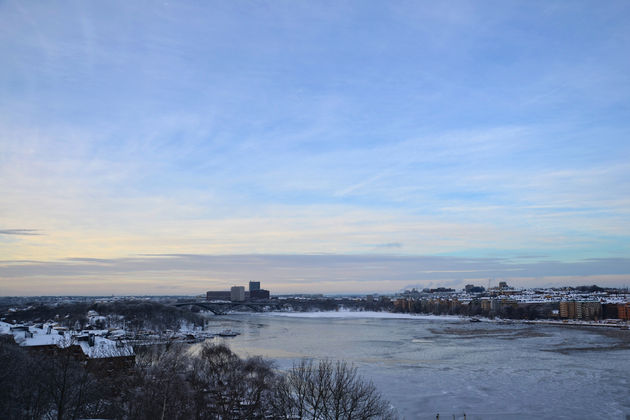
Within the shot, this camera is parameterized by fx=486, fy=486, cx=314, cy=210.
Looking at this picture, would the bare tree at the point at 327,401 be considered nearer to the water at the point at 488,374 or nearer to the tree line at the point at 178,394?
the tree line at the point at 178,394

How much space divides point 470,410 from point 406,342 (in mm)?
23920

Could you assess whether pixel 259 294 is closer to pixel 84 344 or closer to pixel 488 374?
pixel 84 344

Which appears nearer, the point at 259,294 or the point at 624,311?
the point at 624,311

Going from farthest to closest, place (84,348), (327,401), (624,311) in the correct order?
(624,311), (84,348), (327,401)

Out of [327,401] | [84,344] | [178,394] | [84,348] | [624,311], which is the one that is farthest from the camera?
[624,311]

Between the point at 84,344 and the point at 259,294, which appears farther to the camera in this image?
the point at 259,294

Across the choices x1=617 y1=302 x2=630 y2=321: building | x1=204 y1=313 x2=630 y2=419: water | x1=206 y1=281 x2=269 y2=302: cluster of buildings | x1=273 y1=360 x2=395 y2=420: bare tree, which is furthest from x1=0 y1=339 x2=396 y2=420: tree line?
x1=206 y1=281 x2=269 y2=302: cluster of buildings

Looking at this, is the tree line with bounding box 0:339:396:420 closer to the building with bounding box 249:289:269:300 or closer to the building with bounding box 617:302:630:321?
the building with bounding box 617:302:630:321

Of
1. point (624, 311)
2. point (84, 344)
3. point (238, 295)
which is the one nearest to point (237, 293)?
point (238, 295)

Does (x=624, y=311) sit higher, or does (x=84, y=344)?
(x=84, y=344)

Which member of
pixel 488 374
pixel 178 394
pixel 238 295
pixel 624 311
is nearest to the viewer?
pixel 178 394

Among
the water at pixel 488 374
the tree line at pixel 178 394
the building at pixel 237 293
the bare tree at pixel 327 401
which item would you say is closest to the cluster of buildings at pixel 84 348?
the tree line at pixel 178 394

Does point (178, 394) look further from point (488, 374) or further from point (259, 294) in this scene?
point (259, 294)

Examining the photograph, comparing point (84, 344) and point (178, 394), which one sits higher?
point (178, 394)
